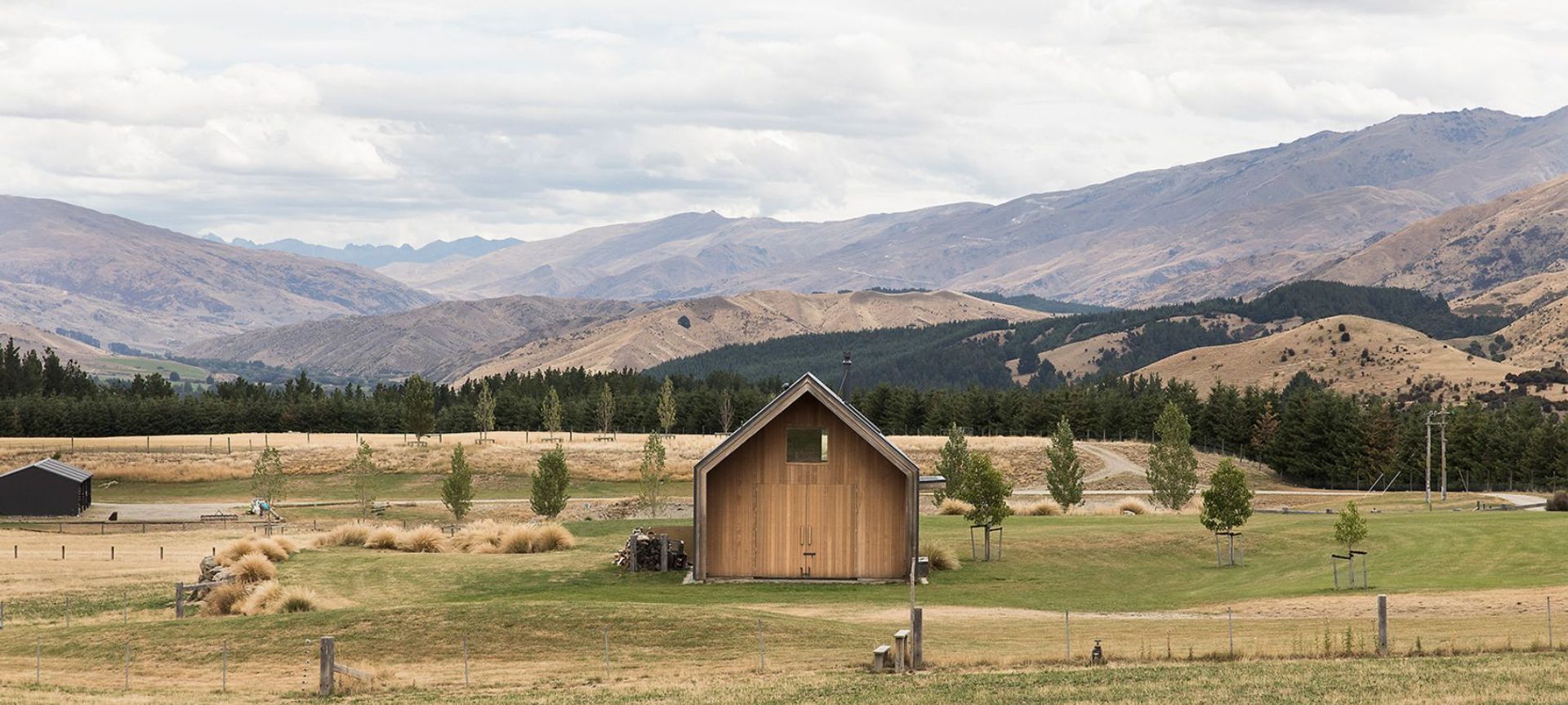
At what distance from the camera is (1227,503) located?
5256 cm

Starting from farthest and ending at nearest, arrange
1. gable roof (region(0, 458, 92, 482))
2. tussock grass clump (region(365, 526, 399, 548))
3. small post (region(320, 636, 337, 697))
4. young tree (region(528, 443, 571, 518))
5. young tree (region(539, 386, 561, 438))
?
1. young tree (region(539, 386, 561, 438))
2. gable roof (region(0, 458, 92, 482))
3. young tree (region(528, 443, 571, 518))
4. tussock grass clump (region(365, 526, 399, 548))
5. small post (region(320, 636, 337, 697))

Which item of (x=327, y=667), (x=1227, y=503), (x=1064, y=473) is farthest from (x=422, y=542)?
(x=1064, y=473)

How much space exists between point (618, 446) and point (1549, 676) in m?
110

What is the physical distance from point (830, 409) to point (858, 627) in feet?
39.5

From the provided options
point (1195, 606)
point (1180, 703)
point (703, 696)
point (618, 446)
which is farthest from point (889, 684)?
point (618, 446)

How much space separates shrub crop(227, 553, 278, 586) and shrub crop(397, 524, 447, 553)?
11.2 m

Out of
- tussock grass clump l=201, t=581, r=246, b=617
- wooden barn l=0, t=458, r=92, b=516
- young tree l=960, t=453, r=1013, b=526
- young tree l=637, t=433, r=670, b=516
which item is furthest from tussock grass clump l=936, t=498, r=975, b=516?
wooden barn l=0, t=458, r=92, b=516

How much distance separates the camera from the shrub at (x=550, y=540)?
57781mm

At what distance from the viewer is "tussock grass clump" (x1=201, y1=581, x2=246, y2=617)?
4216cm

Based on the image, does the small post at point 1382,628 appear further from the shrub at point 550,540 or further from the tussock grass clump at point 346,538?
the tussock grass clump at point 346,538

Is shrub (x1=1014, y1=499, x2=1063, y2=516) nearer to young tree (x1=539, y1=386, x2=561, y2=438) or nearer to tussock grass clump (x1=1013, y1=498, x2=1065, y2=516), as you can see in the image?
tussock grass clump (x1=1013, y1=498, x2=1065, y2=516)

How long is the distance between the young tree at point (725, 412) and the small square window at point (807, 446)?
403ft

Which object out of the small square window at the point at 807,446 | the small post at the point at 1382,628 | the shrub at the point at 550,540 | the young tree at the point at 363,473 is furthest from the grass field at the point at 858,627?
the young tree at the point at 363,473

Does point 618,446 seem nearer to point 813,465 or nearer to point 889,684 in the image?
point 813,465
